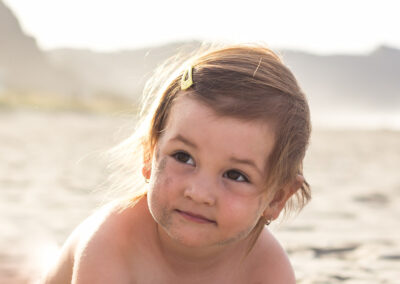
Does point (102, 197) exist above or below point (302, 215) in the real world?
below

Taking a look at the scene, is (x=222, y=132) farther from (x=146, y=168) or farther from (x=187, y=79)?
(x=146, y=168)

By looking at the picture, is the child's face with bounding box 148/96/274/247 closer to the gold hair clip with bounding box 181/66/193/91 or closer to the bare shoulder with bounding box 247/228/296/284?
the gold hair clip with bounding box 181/66/193/91

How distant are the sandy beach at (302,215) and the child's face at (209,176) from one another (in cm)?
107

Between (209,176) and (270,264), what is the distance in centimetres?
62

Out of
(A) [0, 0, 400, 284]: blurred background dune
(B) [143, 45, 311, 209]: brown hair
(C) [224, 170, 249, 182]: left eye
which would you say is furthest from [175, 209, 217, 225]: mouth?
(A) [0, 0, 400, 284]: blurred background dune

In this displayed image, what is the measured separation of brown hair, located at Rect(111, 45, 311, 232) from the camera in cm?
204

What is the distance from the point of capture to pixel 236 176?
6.65 feet

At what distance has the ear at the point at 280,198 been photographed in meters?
2.24

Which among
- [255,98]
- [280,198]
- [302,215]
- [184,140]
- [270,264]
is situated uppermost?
[255,98]

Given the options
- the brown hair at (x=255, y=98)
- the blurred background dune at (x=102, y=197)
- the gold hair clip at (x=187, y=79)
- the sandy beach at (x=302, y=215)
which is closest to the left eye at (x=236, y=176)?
the brown hair at (x=255, y=98)

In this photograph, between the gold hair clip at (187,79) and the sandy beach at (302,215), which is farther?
the sandy beach at (302,215)

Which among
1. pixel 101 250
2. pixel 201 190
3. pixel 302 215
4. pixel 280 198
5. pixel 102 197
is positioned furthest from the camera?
pixel 102 197

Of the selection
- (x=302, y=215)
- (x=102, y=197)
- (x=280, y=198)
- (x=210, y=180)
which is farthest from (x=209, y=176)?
(x=102, y=197)

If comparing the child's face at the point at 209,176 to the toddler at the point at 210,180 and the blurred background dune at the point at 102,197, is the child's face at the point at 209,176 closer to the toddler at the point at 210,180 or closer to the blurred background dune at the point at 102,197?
the toddler at the point at 210,180
